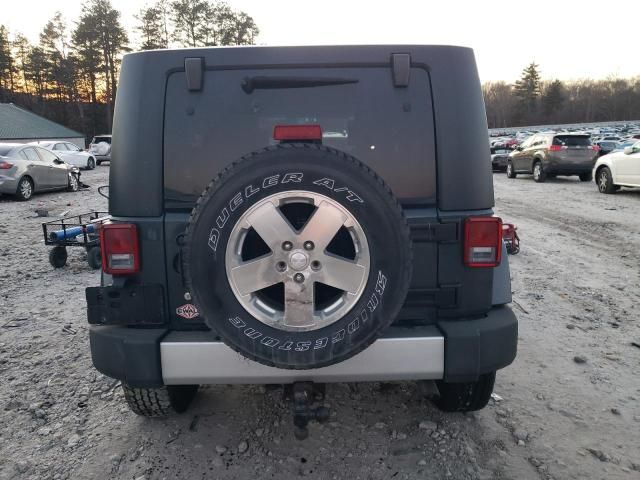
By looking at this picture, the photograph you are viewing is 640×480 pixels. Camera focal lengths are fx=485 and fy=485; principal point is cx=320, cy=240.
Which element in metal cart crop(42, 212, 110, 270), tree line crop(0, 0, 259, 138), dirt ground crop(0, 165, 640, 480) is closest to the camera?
dirt ground crop(0, 165, 640, 480)

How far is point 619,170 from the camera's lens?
13.1 meters

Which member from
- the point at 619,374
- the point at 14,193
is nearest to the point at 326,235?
the point at 619,374

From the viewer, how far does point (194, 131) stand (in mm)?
2420

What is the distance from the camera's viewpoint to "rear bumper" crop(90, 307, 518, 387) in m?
2.33

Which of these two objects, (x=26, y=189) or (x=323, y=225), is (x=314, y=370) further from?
(x=26, y=189)

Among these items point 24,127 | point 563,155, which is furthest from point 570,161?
point 24,127

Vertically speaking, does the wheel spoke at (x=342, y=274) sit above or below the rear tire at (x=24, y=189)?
above

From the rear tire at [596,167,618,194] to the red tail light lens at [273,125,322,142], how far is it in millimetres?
13896

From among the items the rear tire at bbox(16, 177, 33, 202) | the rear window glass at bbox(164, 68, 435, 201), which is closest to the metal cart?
the rear window glass at bbox(164, 68, 435, 201)

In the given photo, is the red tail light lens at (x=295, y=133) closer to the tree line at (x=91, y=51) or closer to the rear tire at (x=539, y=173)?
the rear tire at (x=539, y=173)

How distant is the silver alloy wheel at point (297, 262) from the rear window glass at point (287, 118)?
1.60 ft

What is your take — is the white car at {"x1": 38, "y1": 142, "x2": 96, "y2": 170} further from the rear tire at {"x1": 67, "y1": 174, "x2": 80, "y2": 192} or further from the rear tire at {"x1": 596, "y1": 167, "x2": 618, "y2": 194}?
the rear tire at {"x1": 596, "y1": 167, "x2": 618, "y2": 194}

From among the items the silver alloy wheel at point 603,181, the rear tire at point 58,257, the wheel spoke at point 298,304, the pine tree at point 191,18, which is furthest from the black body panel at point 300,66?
the pine tree at point 191,18

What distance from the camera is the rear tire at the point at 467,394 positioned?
9.22 feet
